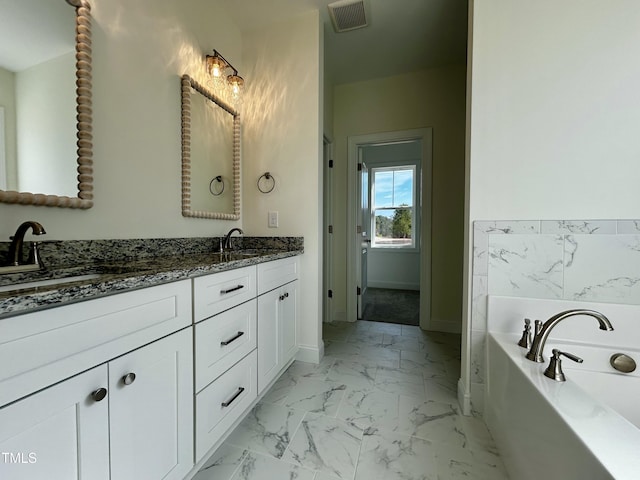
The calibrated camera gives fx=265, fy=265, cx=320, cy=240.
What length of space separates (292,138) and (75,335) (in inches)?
69.4

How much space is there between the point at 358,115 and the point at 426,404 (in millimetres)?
2750

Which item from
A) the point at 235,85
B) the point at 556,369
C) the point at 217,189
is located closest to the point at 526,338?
the point at 556,369

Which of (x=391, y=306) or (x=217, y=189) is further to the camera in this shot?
(x=391, y=306)

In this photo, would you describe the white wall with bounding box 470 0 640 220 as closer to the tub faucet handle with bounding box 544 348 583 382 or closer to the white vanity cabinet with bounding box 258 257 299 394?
the tub faucet handle with bounding box 544 348 583 382

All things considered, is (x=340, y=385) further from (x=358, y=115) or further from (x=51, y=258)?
(x=358, y=115)

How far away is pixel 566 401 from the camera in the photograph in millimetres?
844

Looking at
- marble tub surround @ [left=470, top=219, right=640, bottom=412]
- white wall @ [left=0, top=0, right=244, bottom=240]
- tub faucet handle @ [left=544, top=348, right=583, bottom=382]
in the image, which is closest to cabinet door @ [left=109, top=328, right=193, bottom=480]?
white wall @ [left=0, top=0, right=244, bottom=240]

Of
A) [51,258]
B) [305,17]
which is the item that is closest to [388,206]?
[305,17]

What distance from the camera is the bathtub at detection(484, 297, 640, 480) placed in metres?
0.68

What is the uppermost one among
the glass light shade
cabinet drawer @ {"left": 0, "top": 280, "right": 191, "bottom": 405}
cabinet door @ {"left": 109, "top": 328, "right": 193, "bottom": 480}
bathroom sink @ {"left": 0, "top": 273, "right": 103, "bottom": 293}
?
the glass light shade

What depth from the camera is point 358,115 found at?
2961 millimetres

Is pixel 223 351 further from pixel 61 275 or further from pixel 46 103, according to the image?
pixel 46 103

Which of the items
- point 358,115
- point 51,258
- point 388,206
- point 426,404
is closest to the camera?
point 51,258

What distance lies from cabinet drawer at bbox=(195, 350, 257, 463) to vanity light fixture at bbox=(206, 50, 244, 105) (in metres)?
1.79
